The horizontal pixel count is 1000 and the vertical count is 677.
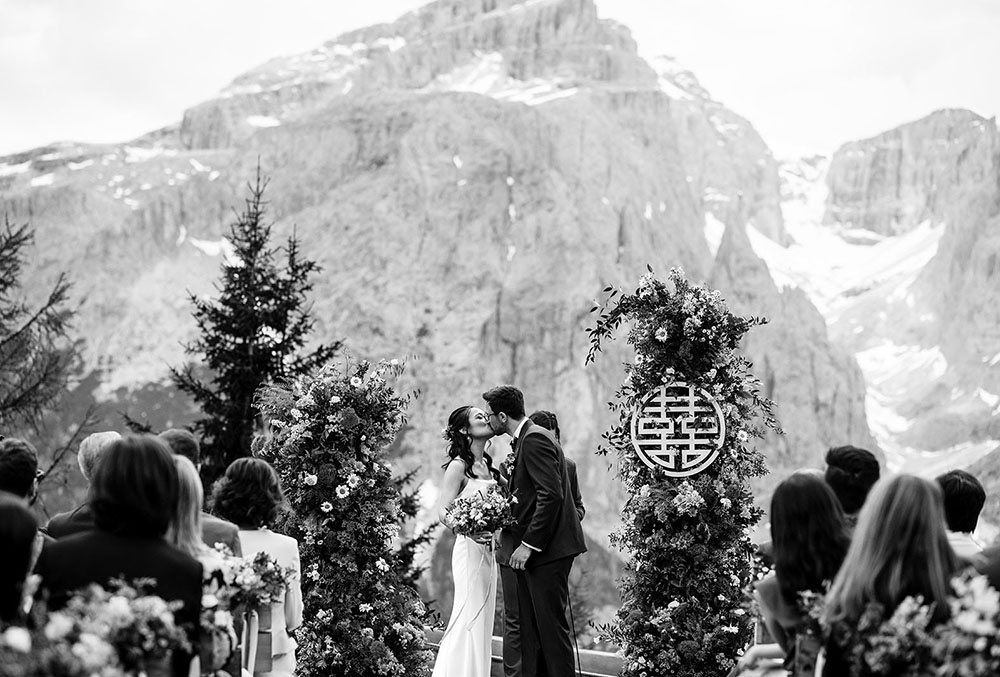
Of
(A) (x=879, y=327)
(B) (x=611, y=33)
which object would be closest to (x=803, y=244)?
(A) (x=879, y=327)

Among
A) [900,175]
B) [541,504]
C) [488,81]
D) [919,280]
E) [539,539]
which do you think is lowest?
[539,539]

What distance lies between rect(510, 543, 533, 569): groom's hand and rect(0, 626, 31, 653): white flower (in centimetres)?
493

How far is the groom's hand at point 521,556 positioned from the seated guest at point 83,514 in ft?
9.18

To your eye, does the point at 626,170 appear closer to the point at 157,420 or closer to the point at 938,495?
the point at 157,420

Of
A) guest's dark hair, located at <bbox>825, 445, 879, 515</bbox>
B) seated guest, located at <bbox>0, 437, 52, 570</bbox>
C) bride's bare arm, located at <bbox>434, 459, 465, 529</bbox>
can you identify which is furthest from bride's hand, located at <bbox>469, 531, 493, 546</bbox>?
seated guest, located at <bbox>0, 437, 52, 570</bbox>

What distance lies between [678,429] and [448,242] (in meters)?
72.8

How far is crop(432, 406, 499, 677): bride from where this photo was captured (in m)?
8.56

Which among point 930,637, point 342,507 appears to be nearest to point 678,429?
point 342,507

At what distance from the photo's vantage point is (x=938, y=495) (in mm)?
4031

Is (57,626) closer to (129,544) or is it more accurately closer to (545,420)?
(129,544)

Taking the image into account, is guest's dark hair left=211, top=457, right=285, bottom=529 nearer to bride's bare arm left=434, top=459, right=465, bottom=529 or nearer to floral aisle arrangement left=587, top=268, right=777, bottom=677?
bride's bare arm left=434, top=459, right=465, bottom=529

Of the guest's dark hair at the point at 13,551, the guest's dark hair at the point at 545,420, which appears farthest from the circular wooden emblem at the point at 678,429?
the guest's dark hair at the point at 13,551

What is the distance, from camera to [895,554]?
400cm

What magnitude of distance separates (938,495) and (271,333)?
48.4ft
